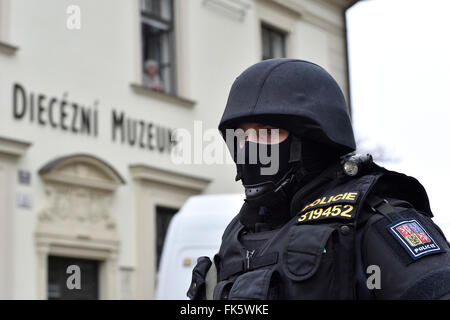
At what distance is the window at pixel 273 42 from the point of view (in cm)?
1435

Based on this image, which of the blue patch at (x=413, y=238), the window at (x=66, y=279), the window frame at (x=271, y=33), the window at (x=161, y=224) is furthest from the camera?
the window frame at (x=271, y=33)

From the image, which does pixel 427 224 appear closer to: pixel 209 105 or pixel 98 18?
pixel 98 18

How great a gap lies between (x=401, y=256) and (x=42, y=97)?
333 inches

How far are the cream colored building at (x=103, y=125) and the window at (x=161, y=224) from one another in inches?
0.8

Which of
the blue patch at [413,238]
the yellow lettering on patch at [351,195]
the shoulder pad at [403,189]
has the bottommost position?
the blue patch at [413,238]

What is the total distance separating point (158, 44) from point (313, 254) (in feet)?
34.6

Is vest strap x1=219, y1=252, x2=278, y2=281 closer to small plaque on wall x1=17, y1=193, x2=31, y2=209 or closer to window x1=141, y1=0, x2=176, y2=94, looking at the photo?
small plaque on wall x1=17, y1=193, x2=31, y2=209

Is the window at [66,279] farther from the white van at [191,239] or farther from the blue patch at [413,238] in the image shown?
the blue patch at [413,238]

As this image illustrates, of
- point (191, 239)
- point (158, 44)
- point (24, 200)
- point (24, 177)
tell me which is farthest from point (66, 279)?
point (158, 44)

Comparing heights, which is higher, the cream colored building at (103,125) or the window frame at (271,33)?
the window frame at (271,33)

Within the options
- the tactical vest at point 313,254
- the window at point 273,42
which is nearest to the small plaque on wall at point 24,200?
the window at point 273,42

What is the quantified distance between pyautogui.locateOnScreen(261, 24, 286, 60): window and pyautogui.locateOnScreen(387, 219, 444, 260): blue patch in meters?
12.1

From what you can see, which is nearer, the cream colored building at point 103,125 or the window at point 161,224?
the cream colored building at point 103,125

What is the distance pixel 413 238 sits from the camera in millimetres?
2107
